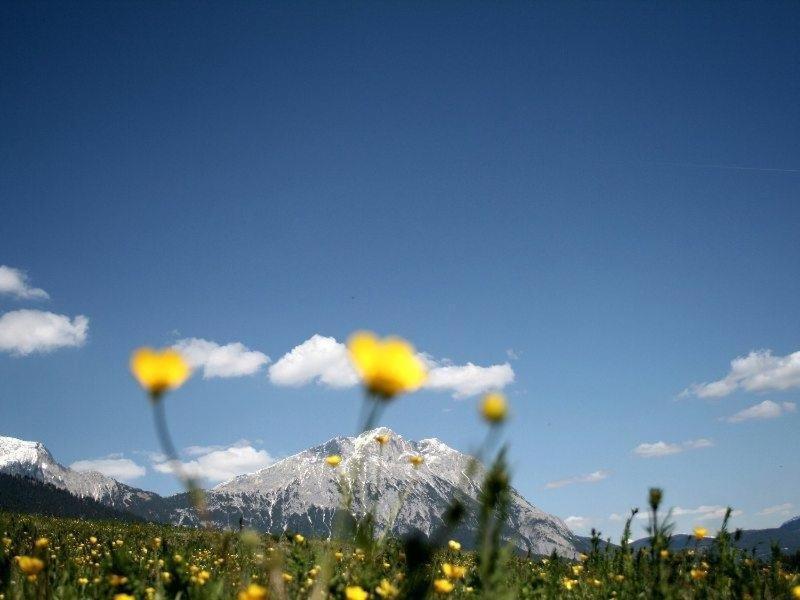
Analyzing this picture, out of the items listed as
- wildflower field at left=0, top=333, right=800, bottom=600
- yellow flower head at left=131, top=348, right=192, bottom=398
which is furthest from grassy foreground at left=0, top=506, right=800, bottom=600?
yellow flower head at left=131, top=348, right=192, bottom=398

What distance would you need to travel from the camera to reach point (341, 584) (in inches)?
122

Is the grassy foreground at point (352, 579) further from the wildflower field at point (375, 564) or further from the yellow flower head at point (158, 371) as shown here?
the yellow flower head at point (158, 371)

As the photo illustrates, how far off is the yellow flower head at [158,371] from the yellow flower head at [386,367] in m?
0.53

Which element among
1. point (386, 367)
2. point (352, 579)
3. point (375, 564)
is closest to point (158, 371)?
point (386, 367)

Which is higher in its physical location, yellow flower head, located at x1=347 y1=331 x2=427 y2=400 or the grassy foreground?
yellow flower head, located at x1=347 y1=331 x2=427 y2=400

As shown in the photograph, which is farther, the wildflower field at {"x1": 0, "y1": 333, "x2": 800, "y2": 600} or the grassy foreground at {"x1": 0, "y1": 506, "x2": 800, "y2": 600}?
the grassy foreground at {"x1": 0, "y1": 506, "x2": 800, "y2": 600}

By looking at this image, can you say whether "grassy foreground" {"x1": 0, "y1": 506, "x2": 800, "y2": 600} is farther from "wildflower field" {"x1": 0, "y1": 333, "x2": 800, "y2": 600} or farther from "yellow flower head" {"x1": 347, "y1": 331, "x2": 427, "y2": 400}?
"yellow flower head" {"x1": 347, "y1": 331, "x2": 427, "y2": 400}

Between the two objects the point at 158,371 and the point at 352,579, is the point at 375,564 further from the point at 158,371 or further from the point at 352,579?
the point at 158,371

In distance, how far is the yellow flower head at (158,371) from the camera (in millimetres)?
1491

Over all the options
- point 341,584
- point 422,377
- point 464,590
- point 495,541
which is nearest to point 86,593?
point 341,584

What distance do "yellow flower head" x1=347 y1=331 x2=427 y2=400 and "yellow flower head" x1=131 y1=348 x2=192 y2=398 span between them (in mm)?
527

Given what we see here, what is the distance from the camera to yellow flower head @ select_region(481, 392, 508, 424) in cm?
187

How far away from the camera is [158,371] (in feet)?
5.01

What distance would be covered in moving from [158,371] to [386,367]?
693mm
